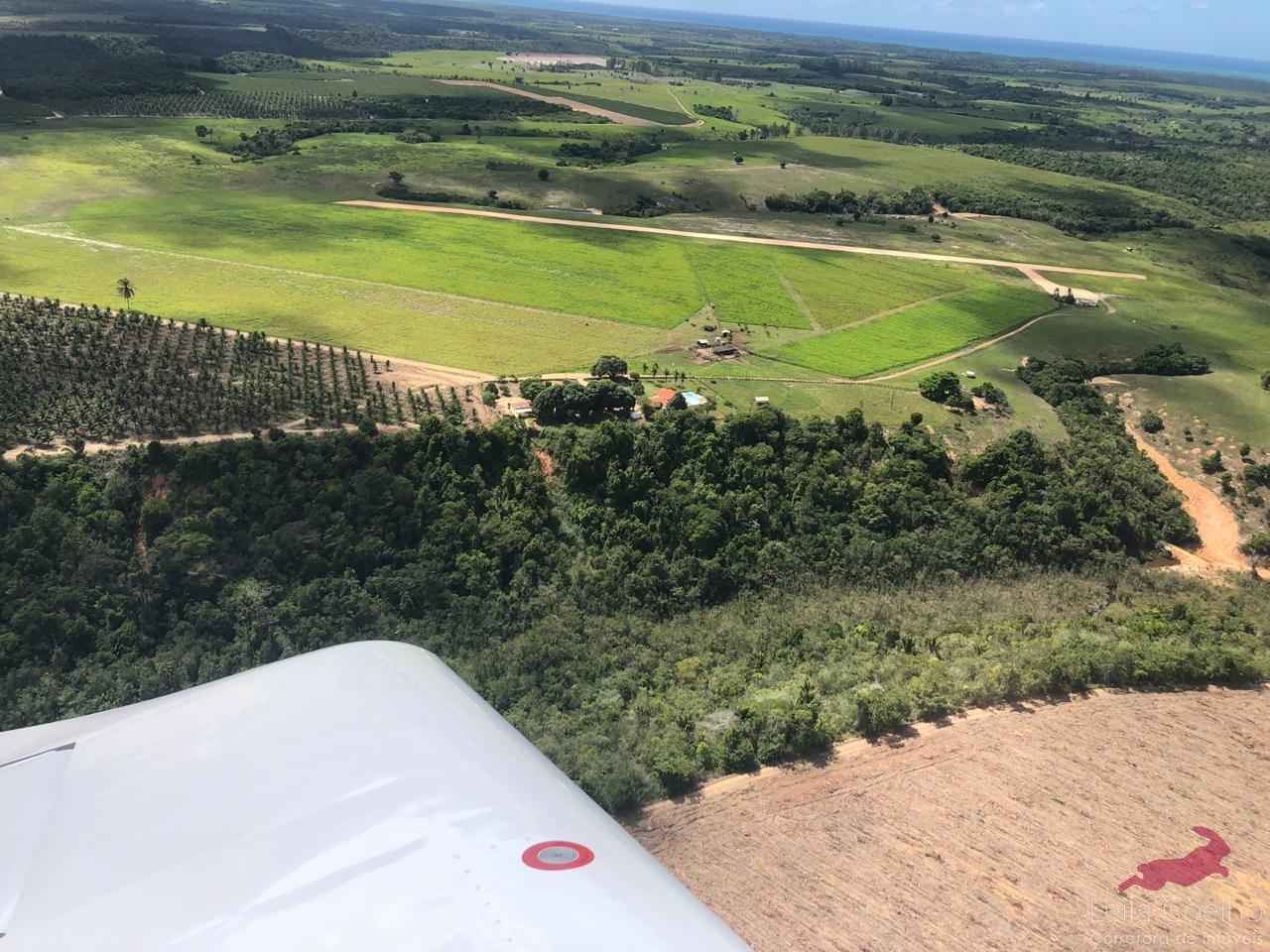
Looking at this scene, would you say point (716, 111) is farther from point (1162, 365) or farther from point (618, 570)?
point (618, 570)

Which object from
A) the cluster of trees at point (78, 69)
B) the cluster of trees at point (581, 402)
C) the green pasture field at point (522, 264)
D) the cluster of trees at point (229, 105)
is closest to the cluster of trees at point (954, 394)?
the green pasture field at point (522, 264)

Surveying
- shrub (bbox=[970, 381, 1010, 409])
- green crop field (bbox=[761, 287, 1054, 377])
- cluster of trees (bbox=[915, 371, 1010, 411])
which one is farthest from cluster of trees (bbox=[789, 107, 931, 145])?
cluster of trees (bbox=[915, 371, 1010, 411])

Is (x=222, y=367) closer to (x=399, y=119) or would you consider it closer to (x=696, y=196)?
(x=696, y=196)

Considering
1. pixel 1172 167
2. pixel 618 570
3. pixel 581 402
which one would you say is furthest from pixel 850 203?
pixel 1172 167

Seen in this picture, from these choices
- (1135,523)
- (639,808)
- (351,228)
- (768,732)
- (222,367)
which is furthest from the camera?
(351,228)

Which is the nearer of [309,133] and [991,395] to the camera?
[991,395]

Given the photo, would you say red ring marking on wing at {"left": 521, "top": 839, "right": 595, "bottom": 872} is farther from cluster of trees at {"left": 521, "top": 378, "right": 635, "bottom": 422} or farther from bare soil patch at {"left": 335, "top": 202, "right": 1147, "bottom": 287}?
bare soil patch at {"left": 335, "top": 202, "right": 1147, "bottom": 287}

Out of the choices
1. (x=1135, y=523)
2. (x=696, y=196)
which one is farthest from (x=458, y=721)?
(x=696, y=196)
